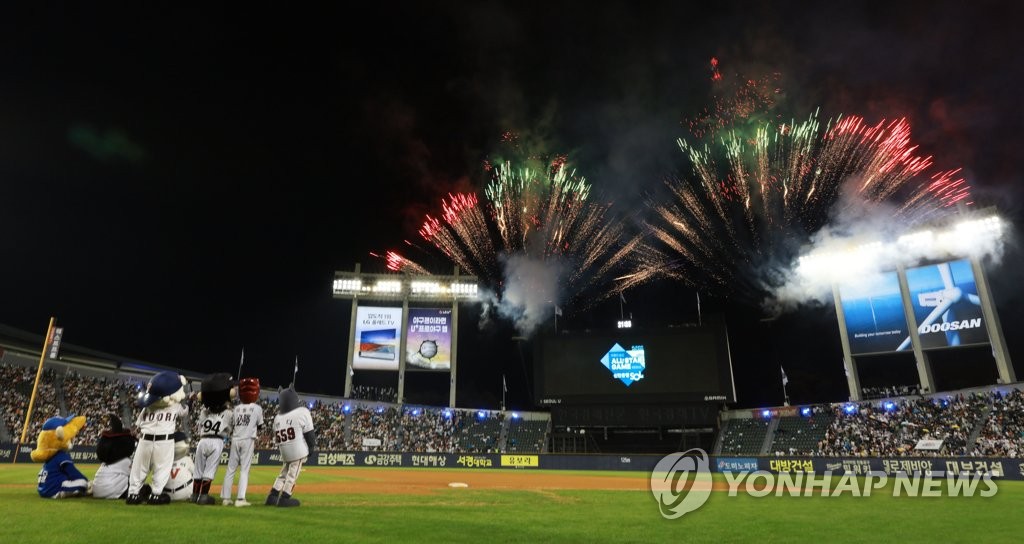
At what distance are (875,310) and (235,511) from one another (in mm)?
45740

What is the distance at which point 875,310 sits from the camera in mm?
42375

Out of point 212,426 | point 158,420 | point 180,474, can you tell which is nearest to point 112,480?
point 180,474

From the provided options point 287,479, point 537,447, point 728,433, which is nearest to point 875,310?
point 728,433

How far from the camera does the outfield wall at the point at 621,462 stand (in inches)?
1062

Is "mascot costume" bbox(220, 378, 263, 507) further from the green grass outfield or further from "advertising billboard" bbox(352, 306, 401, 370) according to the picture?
"advertising billboard" bbox(352, 306, 401, 370)

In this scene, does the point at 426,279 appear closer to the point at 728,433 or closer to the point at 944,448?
the point at 728,433

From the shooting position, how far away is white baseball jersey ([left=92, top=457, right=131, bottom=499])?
10.7 meters

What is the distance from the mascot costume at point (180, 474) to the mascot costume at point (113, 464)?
40.3 inches

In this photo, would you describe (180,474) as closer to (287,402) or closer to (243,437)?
(243,437)

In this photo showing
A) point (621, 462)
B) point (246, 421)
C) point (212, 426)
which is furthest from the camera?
point (621, 462)

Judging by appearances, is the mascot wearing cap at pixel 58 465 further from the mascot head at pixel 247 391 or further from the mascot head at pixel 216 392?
the mascot head at pixel 247 391

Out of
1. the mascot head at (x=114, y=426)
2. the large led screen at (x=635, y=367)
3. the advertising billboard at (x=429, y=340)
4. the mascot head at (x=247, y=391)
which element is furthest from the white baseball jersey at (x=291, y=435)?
the advertising billboard at (x=429, y=340)

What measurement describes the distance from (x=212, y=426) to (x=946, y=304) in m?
45.8

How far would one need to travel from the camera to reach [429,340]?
5378 cm
